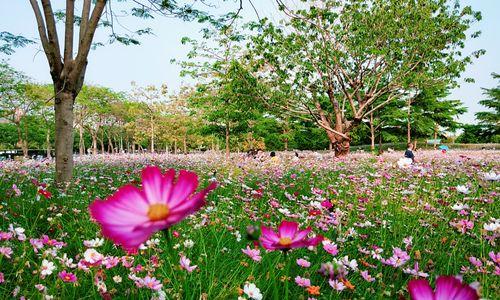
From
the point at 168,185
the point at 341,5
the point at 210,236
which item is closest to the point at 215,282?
the point at 210,236

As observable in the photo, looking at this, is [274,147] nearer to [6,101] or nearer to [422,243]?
[6,101]

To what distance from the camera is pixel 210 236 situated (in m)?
2.79

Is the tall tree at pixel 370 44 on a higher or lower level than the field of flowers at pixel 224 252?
higher

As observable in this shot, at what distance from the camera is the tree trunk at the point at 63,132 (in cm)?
531

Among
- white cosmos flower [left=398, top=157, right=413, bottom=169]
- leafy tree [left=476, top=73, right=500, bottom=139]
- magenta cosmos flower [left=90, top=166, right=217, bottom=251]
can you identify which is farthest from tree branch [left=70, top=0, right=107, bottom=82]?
leafy tree [left=476, top=73, right=500, bottom=139]

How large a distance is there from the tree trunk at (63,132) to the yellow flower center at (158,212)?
5.28 metres

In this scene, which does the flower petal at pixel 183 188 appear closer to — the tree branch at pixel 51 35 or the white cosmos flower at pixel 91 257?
the white cosmos flower at pixel 91 257

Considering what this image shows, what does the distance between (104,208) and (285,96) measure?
15.6m

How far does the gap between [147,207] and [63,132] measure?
541cm

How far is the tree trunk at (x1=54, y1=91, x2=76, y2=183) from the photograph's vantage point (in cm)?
531

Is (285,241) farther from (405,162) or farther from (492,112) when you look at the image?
(492,112)

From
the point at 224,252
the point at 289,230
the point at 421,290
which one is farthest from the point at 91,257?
the point at 421,290

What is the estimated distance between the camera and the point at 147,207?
703 mm

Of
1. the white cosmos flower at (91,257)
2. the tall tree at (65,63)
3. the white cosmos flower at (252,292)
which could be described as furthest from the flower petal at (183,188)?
the tall tree at (65,63)
